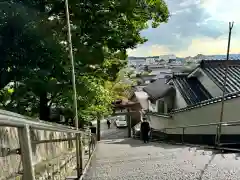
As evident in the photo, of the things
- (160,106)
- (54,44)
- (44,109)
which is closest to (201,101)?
(160,106)

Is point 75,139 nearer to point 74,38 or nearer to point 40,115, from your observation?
point 74,38

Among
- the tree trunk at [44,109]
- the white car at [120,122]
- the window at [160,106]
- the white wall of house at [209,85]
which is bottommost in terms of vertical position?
the white car at [120,122]

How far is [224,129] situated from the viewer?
38.5 feet

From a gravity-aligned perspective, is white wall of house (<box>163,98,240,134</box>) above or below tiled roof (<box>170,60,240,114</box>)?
below

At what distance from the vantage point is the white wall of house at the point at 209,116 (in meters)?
11.6

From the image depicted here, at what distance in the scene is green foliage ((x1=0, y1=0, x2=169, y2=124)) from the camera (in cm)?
745

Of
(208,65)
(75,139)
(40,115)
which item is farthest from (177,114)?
(75,139)

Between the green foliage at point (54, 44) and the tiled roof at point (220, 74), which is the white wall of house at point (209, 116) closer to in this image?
the tiled roof at point (220, 74)

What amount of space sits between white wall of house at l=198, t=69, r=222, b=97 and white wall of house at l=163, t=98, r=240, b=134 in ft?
6.79

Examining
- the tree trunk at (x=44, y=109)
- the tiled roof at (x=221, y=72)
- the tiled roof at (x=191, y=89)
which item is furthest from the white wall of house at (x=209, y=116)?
the tree trunk at (x=44, y=109)

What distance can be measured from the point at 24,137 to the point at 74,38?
24.1 feet

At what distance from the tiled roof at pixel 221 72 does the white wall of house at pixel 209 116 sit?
6.13 feet

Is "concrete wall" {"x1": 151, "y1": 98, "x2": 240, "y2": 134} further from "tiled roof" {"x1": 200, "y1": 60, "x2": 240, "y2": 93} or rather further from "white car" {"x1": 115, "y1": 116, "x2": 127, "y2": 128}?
"white car" {"x1": 115, "y1": 116, "x2": 127, "y2": 128}

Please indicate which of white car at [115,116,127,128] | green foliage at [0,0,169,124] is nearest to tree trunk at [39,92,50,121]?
green foliage at [0,0,169,124]
